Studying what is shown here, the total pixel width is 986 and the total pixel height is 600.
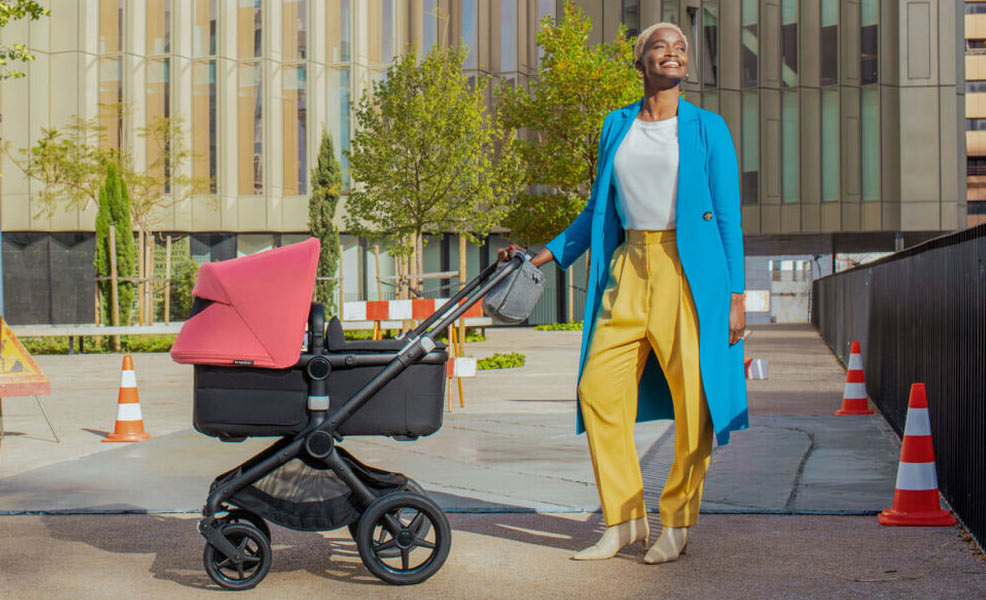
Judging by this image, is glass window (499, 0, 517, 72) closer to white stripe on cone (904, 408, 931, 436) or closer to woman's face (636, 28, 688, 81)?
white stripe on cone (904, 408, 931, 436)

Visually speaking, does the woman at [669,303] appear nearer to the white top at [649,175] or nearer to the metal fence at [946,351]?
the white top at [649,175]

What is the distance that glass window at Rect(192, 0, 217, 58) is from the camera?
39.5 m

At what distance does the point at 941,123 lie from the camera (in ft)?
137

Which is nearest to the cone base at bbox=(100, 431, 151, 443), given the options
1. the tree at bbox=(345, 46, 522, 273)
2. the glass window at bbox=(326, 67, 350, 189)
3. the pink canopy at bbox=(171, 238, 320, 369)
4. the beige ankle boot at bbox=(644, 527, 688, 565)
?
the pink canopy at bbox=(171, 238, 320, 369)

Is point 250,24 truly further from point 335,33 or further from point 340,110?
point 340,110

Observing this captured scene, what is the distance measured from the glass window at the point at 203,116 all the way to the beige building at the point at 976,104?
184ft

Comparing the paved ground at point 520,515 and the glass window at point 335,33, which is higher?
the glass window at point 335,33

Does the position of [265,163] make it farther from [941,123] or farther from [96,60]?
[941,123]

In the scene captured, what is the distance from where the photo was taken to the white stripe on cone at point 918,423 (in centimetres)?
559

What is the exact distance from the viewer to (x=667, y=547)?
490cm

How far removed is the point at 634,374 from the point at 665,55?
4.22ft

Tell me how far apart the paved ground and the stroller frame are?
A: 0.23 m

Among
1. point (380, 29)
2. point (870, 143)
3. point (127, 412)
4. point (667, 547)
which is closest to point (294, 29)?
point (380, 29)

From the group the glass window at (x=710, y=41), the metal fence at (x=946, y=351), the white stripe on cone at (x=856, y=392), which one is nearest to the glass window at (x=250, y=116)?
the glass window at (x=710, y=41)
